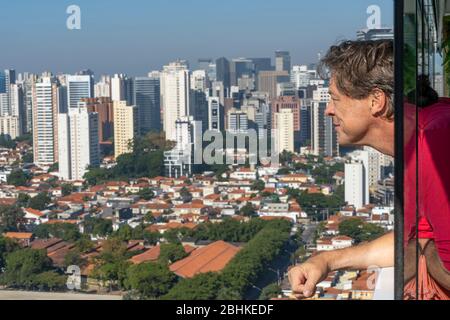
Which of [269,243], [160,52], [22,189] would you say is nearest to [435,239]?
[269,243]

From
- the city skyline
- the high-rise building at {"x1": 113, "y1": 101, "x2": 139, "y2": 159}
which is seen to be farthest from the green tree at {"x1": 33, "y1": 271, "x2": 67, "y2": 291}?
the city skyline

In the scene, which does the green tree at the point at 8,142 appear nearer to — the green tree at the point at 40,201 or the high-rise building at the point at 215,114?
the green tree at the point at 40,201

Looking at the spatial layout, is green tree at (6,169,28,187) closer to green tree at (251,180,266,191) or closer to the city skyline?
the city skyline

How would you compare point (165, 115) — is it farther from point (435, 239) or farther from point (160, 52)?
point (435, 239)

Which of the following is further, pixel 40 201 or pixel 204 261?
pixel 40 201

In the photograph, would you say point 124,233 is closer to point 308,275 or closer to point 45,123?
point 45,123

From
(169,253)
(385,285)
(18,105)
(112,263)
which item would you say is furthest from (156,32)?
(385,285)
